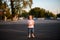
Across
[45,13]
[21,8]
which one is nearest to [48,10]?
[45,13]

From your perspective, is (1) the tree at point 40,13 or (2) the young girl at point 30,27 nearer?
(2) the young girl at point 30,27

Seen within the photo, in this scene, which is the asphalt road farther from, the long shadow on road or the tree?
the tree

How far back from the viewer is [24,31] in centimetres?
454

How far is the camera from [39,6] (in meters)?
4.53

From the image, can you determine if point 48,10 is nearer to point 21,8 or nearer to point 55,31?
point 55,31

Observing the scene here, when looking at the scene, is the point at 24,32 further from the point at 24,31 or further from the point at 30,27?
the point at 30,27

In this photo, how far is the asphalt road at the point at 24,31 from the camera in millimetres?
4414

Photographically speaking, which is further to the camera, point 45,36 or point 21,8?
point 21,8

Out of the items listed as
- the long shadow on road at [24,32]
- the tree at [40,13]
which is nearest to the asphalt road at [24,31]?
the long shadow on road at [24,32]

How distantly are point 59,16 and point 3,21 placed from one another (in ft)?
3.16

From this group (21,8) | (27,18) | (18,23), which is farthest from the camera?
(21,8)

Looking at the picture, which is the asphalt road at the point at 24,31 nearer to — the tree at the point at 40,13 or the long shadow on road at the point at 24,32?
the long shadow on road at the point at 24,32

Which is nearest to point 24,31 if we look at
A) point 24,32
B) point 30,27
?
point 24,32

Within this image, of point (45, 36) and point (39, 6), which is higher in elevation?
point (39, 6)
